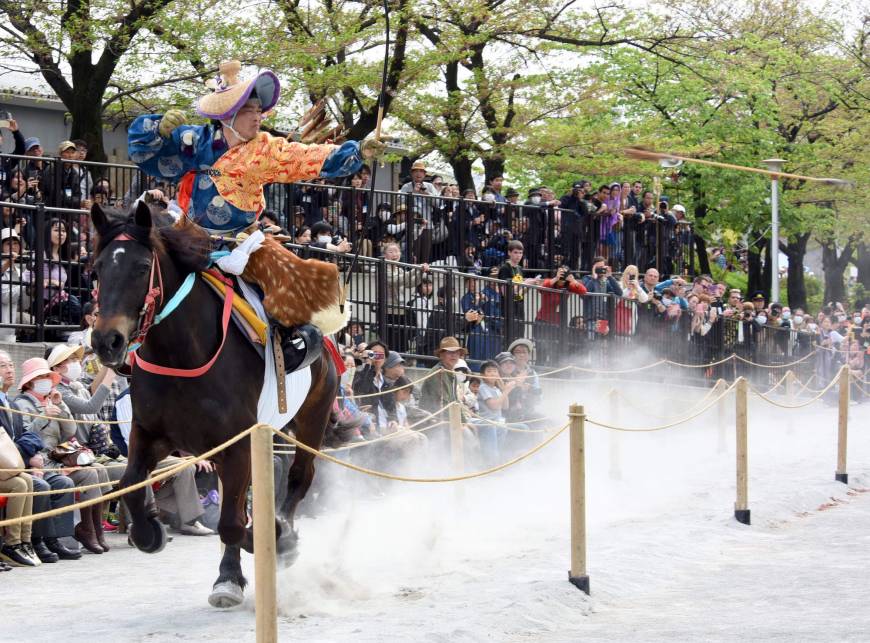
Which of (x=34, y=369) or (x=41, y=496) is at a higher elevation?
(x=34, y=369)

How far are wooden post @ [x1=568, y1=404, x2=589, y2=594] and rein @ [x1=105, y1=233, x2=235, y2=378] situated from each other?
7.64 feet

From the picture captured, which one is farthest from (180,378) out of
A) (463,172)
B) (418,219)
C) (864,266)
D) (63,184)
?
(864,266)

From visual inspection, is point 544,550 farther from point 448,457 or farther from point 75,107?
point 75,107

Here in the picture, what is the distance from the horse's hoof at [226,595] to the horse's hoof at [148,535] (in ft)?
1.36

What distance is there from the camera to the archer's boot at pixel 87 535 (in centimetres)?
975

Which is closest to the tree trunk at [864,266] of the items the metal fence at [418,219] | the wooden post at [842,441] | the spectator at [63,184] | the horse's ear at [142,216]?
the metal fence at [418,219]

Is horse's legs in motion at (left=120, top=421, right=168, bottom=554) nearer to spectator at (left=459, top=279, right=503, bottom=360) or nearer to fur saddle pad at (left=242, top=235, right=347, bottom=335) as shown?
fur saddle pad at (left=242, top=235, right=347, bottom=335)

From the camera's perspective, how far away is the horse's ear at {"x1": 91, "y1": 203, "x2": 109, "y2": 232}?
679cm

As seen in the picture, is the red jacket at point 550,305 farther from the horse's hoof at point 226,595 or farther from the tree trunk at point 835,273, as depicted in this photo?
the tree trunk at point 835,273

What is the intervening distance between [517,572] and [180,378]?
287 cm

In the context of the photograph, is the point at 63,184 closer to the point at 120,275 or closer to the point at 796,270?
the point at 120,275

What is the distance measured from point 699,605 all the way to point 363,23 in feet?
49.4

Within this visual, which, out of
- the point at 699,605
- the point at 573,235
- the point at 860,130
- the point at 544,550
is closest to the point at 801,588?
the point at 699,605

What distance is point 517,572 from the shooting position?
8.60m
